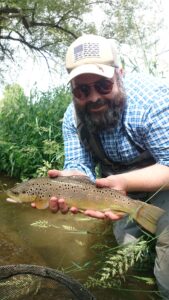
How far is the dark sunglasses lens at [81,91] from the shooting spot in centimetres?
259

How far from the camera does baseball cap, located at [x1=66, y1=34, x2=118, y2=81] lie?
8.41 ft

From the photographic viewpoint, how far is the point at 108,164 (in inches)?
116

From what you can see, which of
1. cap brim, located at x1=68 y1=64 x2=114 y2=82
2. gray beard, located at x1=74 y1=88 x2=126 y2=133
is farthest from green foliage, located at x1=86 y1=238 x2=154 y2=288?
cap brim, located at x1=68 y1=64 x2=114 y2=82

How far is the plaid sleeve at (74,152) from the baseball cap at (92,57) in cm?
44

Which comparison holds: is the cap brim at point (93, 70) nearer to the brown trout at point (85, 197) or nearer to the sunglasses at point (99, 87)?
the sunglasses at point (99, 87)

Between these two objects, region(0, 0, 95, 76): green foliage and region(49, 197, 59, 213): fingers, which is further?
region(0, 0, 95, 76): green foliage

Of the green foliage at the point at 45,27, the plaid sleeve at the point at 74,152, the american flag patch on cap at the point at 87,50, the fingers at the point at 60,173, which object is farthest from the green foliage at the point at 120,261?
the green foliage at the point at 45,27

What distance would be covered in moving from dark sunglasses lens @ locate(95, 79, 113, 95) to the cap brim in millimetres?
37

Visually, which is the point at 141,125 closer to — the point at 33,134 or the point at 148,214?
the point at 148,214

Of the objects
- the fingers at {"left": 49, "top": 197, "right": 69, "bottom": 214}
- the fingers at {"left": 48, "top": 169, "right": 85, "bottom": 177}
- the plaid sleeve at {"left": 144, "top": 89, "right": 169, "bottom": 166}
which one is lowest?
the fingers at {"left": 49, "top": 197, "right": 69, "bottom": 214}

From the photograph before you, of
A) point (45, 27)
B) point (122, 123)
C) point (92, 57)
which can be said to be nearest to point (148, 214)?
point (122, 123)

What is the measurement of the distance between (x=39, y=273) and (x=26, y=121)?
3.95 m

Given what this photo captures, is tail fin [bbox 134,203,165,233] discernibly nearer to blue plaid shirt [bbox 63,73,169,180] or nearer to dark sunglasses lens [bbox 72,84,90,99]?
blue plaid shirt [bbox 63,73,169,180]

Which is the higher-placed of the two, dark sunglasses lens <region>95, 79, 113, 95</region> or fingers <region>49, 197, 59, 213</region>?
dark sunglasses lens <region>95, 79, 113, 95</region>
